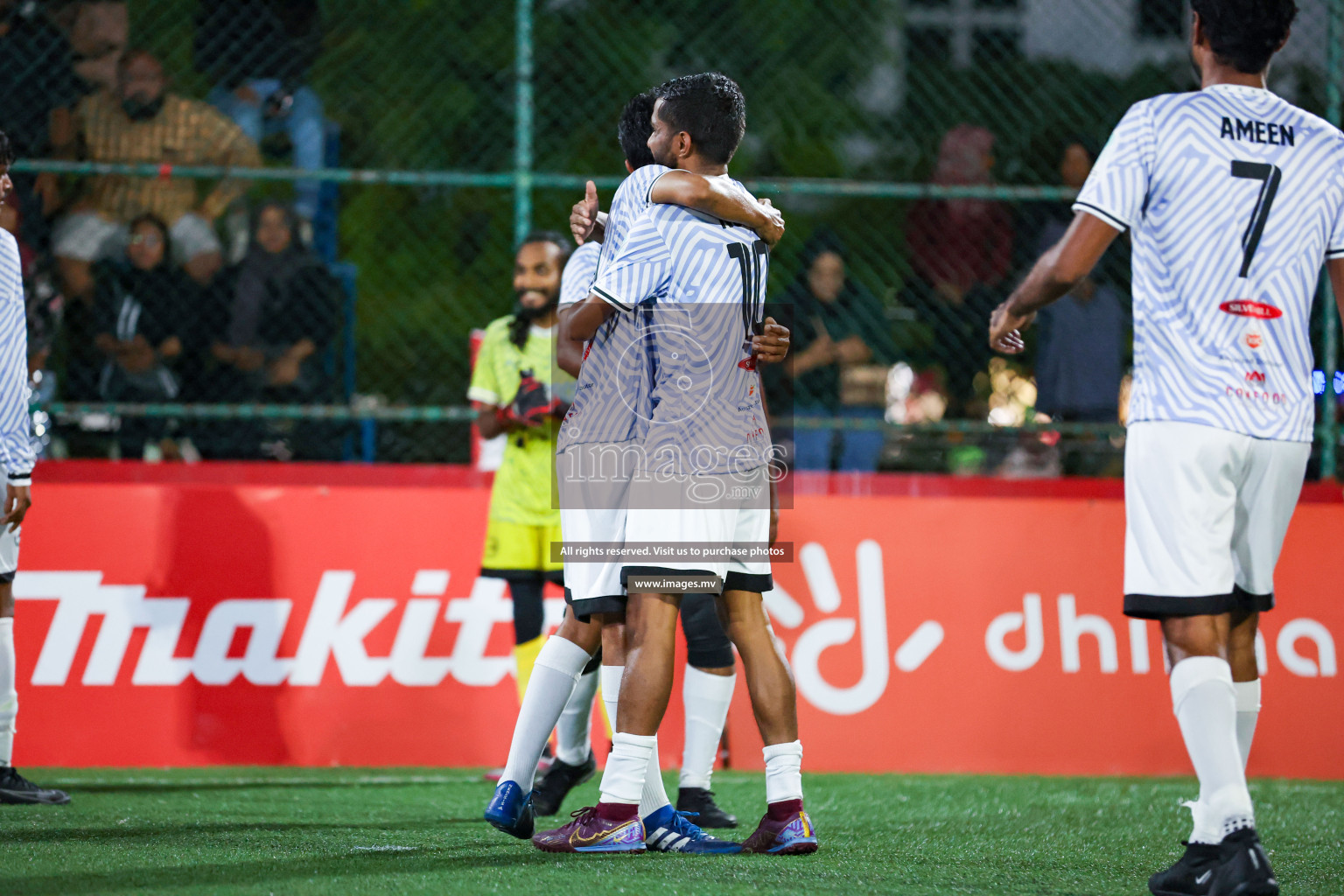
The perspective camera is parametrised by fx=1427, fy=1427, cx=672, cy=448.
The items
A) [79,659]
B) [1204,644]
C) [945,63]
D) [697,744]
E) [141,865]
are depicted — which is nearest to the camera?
[1204,644]

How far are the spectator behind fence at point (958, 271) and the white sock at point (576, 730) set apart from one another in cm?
384

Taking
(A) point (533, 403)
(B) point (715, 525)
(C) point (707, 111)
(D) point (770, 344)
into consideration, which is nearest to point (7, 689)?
(A) point (533, 403)

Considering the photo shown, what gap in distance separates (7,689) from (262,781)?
107 centimetres

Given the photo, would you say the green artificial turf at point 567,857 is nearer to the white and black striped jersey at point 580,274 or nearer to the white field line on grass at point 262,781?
the white field line on grass at point 262,781

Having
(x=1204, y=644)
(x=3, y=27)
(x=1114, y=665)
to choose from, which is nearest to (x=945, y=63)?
(x=1114, y=665)

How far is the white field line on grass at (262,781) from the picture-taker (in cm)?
546

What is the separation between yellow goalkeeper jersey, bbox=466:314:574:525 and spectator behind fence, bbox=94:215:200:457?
2143 mm

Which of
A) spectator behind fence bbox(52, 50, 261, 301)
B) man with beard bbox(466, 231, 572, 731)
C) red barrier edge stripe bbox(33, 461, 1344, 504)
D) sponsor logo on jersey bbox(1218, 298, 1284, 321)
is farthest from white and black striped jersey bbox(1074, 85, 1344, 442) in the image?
spectator behind fence bbox(52, 50, 261, 301)

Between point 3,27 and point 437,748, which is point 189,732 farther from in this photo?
point 3,27

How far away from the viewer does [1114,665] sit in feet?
20.4

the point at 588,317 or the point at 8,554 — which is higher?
the point at 588,317

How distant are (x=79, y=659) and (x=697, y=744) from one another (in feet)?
9.59

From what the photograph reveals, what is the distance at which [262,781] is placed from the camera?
18.5 feet

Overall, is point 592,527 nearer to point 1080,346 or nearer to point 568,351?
point 568,351
